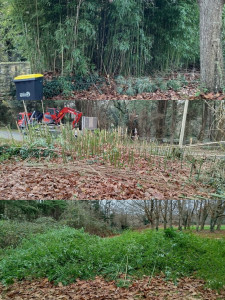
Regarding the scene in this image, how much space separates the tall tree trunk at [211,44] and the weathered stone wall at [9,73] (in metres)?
1.61

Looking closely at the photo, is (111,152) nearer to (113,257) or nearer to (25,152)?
(25,152)

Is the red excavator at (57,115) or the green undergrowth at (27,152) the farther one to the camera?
the green undergrowth at (27,152)

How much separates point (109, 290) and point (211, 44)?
244cm

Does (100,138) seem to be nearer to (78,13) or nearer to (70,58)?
(70,58)

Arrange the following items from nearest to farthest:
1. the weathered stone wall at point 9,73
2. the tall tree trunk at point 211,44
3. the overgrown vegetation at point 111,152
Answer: the overgrown vegetation at point 111,152, the tall tree trunk at point 211,44, the weathered stone wall at point 9,73

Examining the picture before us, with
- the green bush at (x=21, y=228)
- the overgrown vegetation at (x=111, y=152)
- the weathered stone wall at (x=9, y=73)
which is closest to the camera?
the overgrown vegetation at (x=111, y=152)

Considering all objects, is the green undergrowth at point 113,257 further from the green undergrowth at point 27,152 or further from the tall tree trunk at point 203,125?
the tall tree trunk at point 203,125

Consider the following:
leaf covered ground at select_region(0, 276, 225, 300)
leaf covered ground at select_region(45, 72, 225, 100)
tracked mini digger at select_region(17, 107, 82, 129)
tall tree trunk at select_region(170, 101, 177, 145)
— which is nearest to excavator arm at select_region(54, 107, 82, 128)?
tracked mini digger at select_region(17, 107, 82, 129)

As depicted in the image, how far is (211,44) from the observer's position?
3.51 metres

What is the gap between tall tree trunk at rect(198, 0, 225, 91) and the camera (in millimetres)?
3498

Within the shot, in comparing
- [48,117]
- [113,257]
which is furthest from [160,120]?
[113,257]

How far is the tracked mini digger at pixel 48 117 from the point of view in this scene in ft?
10.9

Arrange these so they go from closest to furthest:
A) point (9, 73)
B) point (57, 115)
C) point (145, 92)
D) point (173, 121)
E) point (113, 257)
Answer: point (173, 121) < point (57, 115) < point (145, 92) < point (9, 73) < point (113, 257)

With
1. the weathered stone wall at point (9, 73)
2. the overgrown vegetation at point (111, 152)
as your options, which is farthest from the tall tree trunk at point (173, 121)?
the weathered stone wall at point (9, 73)
